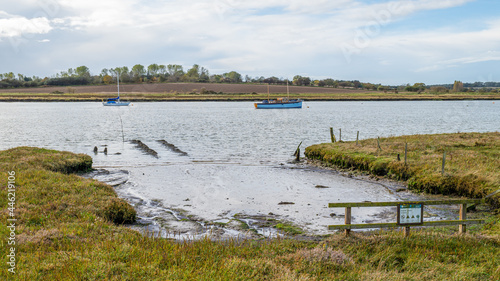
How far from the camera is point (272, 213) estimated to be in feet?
58.2

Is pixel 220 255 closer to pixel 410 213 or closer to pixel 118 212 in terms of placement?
pixel 410 213

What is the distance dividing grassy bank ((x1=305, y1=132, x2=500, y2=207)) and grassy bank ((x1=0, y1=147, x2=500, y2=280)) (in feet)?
21.9

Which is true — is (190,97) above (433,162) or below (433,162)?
above

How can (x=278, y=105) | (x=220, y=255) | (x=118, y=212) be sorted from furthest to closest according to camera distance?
(x=278, y=105) → (x=118, y=212) → (x=220, y=255)

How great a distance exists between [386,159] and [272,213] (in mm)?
11201

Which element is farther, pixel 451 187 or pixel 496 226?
pixel 451 187

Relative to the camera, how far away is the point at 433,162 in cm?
2325

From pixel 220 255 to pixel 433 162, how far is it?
17056 mm

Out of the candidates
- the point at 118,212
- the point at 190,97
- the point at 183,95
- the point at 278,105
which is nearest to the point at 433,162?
the point at 118,212

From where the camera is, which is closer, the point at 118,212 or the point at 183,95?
the point at 118,212

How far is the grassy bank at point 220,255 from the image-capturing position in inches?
355

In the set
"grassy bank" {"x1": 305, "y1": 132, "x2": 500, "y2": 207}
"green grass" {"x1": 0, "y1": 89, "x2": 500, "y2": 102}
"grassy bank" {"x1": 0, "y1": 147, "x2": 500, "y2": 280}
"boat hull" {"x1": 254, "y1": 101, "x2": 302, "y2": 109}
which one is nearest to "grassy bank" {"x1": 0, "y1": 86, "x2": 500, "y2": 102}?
"green grass" {"x1": 0, "y1": 89, "x2": 500, "y2": 102}

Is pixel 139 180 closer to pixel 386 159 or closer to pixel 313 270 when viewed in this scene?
pixel 386 159

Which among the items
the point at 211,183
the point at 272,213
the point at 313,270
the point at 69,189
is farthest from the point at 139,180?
the point at 313,270
